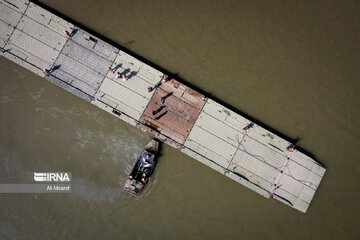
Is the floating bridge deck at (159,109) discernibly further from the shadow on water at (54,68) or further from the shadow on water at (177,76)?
the shadow on water at (177,76)

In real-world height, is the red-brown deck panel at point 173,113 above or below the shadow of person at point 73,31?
below

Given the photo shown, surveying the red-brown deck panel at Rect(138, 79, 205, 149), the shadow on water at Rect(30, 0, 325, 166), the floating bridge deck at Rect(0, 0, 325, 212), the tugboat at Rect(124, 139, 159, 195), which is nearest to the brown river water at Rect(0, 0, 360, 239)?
the shadow on water at Rect(30, 0, 325, 166)

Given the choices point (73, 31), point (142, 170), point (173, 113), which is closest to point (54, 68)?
point (73, 31)

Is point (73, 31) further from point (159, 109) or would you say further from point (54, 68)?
point (159, 109)

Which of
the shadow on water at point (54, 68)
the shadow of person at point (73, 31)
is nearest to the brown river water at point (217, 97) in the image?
the shadow of person at point (73, 31)

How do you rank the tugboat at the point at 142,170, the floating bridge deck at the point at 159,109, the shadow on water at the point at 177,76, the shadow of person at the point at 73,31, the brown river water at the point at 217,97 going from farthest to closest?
the shadow on water at the point at 177,76 < the shadow of person at the point at 73,31 < the brown river water at the point at 217,97 < the floating bridge deck at the point at 159,109 < the tugboat at the point at 142,170

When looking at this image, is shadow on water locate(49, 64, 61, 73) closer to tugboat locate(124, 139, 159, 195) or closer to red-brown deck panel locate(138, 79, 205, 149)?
red-brown deck panel locate(138, 79, 205, 149)

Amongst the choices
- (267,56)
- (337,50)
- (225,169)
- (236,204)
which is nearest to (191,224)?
(236,204)
